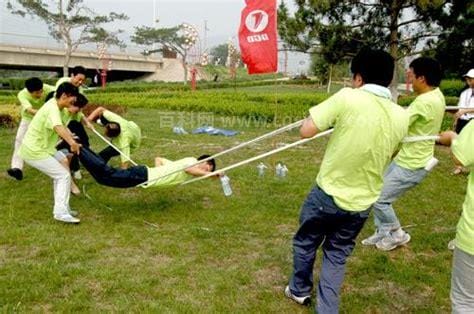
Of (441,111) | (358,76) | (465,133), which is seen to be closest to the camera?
(465,133)

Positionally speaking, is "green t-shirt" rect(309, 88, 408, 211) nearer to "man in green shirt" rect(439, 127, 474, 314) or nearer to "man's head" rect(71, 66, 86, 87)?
"man in green shirt" rect(439, 127, 474, 314)

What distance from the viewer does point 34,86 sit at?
6785 mm

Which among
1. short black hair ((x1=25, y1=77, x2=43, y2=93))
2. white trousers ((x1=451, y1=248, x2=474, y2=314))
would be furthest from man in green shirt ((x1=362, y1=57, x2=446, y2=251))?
short black hair ((x1=25, y1=77, x2=43, y2=93))

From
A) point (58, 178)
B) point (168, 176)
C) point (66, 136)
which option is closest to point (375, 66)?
point (168, 176)

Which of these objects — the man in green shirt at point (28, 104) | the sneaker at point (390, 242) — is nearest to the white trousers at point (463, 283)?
the sneaker at point (390, 242)

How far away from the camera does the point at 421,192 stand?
694cm

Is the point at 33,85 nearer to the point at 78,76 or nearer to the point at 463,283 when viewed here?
the point at 78,76

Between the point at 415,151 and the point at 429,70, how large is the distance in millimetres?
718

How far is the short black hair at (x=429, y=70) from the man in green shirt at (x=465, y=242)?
1.52m

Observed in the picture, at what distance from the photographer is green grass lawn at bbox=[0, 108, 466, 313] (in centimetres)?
374

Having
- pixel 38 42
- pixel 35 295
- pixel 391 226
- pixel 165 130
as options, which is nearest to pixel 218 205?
pixel 391 226

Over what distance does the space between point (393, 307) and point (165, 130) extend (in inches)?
392

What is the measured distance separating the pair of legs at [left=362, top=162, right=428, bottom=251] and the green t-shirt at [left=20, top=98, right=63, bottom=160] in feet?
11.3

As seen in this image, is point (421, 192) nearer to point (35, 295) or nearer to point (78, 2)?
point (35, 295)
